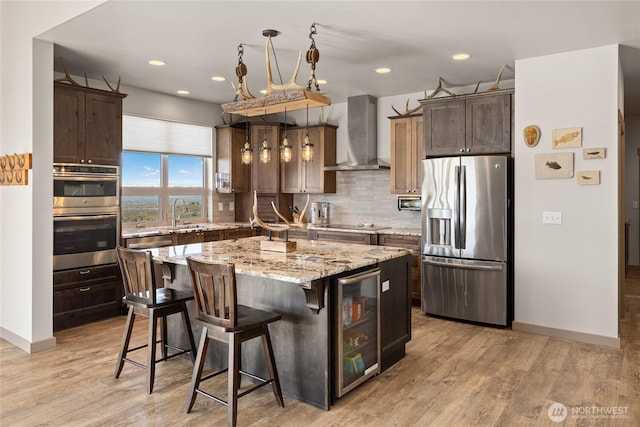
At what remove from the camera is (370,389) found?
3188 millimetres

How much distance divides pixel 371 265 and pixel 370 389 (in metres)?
0.85

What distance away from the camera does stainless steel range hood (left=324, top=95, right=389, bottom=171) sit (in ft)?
20.5

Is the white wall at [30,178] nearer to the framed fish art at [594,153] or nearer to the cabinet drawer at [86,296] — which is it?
the cabinet drawer at [86,296]

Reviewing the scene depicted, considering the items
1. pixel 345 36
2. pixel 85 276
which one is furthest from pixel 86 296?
pixel 345 36

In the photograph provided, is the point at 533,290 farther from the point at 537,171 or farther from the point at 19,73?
the point at 19,73

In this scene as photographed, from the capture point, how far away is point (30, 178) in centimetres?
394

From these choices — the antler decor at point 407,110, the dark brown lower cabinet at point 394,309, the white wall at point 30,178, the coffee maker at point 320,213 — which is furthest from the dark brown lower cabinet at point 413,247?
the white wall at point 30,178

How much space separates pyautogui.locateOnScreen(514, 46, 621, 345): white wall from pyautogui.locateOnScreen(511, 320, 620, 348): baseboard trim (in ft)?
0.06

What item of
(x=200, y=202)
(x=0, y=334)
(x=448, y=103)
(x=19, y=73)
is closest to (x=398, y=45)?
(x=448, y=103)

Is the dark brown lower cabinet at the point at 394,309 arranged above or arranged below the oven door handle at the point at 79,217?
below

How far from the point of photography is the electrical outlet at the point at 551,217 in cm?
433

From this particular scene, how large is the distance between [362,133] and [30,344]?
4.45 m

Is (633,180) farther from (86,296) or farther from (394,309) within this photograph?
(86,296)

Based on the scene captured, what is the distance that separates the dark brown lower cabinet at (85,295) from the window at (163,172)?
116cm
